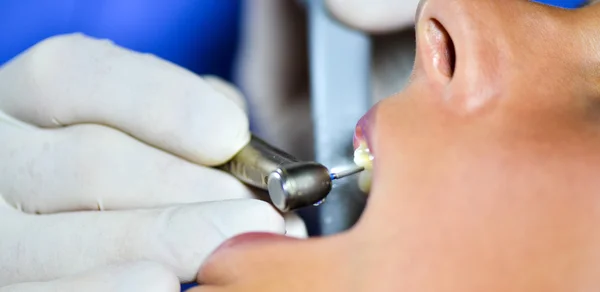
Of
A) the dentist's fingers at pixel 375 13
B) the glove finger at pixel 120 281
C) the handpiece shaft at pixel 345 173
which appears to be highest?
the dentist's fingers at pixel 375 13

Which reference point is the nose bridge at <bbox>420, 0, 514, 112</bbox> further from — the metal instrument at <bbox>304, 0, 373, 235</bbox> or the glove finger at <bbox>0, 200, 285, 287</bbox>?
the metal instrument at <bbox>304, 0, 373, 235</bbox>

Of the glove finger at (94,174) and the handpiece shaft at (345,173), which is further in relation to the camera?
the glove finger at (94,174)

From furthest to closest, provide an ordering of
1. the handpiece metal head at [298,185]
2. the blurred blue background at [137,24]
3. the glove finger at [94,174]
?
the blurred blue background at [137,24] → the glove finger at [94,174] → the handpiece metal head at [298,185]

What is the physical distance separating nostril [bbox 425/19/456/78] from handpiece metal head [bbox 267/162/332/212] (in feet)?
0.42

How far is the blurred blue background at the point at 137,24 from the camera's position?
0.96 meters

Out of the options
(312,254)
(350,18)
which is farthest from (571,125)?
(350,18)

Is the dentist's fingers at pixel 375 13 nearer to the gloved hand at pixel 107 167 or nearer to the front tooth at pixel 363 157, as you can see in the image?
the gloved hand at pixel 107 167

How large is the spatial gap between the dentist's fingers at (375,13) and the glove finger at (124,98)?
205mm

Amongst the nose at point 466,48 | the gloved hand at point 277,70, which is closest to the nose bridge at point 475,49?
the nose at point 466,48

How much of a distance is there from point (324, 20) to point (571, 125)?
1.51ft

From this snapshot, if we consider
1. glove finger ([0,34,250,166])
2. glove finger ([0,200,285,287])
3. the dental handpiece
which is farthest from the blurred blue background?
the dental handpiece

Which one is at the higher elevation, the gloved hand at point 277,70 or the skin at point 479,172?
the skin at point 479,172

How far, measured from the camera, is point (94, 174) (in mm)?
678

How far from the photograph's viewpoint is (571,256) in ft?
1.36
